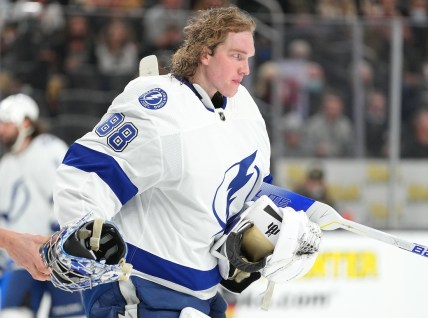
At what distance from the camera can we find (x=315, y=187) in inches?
255

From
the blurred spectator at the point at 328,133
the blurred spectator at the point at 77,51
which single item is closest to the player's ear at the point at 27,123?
the blurred spectator at the point at 77,51

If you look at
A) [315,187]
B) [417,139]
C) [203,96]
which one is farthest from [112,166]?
[417,139]

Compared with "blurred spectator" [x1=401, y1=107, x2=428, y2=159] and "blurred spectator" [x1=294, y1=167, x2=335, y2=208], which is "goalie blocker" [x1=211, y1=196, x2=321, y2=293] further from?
"blurred spectator" [x1=401, y1=107, x2=428, y2=159]

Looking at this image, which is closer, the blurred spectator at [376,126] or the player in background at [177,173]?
the player in background at [177,173]

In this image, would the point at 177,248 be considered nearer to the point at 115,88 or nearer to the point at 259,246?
the point at 259,246

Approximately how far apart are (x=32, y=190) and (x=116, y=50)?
1673 mm

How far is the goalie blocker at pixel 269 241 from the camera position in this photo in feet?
9.61

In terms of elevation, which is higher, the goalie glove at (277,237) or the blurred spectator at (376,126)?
the goalie glove at (277,237)

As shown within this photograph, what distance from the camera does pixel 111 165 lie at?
277 cm

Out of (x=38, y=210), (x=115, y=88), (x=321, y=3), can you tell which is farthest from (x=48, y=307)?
(x=321, y=3)

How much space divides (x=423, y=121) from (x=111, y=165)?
4205 millimetres

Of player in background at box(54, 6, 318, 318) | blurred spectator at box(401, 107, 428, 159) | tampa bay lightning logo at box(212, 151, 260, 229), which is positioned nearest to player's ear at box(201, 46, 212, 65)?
player in background at box(54, 6, 318, 318)

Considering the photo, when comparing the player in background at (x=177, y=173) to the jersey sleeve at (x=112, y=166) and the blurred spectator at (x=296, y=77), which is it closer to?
the jersey sleeve at (x=112, y=166)

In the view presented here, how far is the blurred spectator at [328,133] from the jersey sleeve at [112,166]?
12.4 feet
